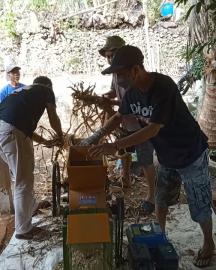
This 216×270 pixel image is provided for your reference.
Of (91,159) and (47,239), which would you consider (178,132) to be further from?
(47,239)

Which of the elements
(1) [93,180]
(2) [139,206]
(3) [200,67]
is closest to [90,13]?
(3) [200,67]

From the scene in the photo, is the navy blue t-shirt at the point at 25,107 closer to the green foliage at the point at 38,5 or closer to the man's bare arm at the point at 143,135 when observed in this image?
the man's bare arm at the point at 143,135

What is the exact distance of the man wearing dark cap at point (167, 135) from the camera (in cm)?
222

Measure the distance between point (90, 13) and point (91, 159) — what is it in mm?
7578

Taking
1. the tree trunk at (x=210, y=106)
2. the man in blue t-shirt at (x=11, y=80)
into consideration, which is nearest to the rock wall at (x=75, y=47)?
the tree trunk at (x=210, y=106)

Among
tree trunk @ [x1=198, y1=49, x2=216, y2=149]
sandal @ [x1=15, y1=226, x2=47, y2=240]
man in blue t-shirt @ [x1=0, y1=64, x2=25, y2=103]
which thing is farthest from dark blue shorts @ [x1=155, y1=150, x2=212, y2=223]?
man in blue t-shirt @ [x1=0, y1=64, x2=25, y2=103]

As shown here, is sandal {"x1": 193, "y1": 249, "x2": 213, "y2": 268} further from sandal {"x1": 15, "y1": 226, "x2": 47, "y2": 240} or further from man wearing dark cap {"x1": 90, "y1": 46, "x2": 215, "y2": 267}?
sandal {"x1": 15, "y1": 226, "x2": 47, "y2": 240}

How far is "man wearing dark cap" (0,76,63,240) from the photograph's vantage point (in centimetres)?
300

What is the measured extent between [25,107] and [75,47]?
6731mm

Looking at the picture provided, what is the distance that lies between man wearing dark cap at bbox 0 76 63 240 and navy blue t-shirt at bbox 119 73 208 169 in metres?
0.89

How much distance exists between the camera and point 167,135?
239cm

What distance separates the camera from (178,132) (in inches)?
93.1

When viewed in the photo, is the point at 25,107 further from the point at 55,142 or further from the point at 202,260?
the point at 202,260

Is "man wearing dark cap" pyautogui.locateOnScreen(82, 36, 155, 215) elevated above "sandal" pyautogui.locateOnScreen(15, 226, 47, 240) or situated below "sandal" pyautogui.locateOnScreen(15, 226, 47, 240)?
above
